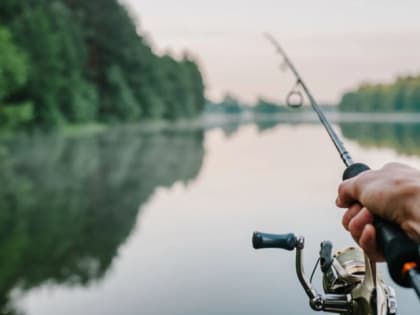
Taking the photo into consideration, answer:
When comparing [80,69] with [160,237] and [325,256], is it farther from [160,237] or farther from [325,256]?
[325,256]

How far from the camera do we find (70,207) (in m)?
12.7

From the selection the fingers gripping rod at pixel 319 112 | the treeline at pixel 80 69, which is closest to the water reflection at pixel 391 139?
the fingers gripping rod at pixel 319 112

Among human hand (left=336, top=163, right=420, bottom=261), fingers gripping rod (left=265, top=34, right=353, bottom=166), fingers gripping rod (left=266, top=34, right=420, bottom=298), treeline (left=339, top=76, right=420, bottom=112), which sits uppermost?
treeline (left=339, top=76, right=420, bottom=112)

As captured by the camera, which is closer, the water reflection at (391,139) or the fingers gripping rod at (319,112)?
the fingers gripping rod at (319,112)

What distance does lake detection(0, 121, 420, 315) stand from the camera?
6.86 m

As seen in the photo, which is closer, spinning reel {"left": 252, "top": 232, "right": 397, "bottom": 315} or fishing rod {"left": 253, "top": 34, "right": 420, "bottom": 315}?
fishing rod {"left": 253, "top": 34, "right": 420, "bottom": 315}

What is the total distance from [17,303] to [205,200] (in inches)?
259

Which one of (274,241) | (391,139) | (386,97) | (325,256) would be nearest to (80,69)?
(391,139)

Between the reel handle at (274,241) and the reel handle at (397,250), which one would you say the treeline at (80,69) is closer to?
the reel handle at (274,241)

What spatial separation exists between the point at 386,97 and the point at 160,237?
351 feet

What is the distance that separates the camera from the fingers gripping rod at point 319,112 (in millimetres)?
1763

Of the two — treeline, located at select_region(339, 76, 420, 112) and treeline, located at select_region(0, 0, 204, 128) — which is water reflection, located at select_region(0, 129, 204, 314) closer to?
treeline, located at select_region(0, 0, 204, 128)

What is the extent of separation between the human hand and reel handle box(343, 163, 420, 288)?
0.01 m

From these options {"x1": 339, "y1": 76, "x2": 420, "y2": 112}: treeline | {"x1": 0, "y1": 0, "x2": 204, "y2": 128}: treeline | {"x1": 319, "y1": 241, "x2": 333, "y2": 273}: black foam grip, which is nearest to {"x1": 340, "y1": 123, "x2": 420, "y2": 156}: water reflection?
{"x1": 319, "y1": 241, "x2": 333, "y2": 273}: black foam grip
